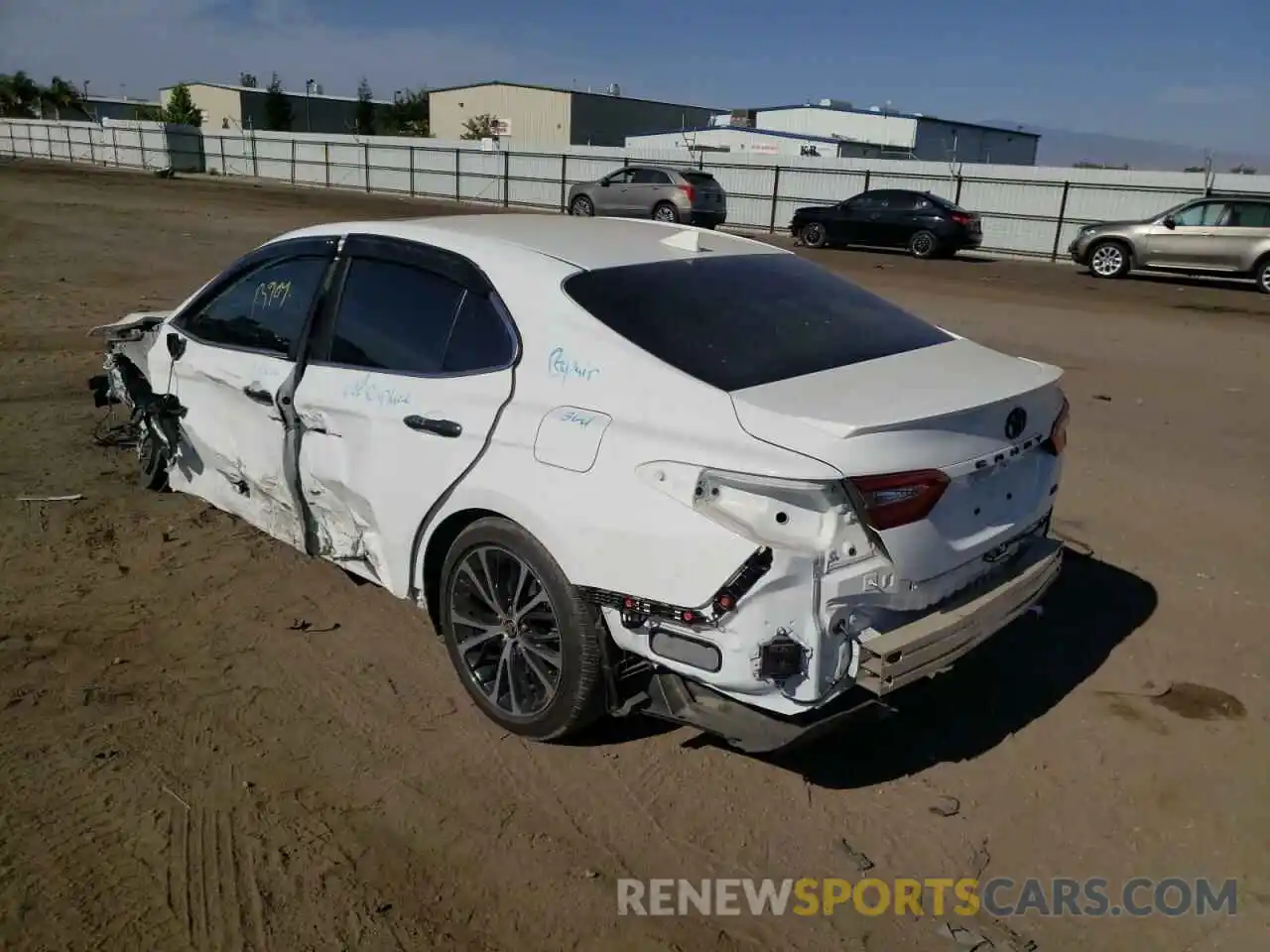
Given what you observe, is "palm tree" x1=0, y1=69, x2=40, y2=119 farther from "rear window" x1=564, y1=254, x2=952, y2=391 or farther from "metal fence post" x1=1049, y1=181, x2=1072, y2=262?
"rear window" x1=564, y1=254, x2=952, y2=391

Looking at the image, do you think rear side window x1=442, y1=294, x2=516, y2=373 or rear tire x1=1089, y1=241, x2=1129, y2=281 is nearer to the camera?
rear side window x1=442, y1=294, x2=516, y2=373

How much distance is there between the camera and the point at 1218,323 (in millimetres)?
14219

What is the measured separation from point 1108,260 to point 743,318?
19321 mm

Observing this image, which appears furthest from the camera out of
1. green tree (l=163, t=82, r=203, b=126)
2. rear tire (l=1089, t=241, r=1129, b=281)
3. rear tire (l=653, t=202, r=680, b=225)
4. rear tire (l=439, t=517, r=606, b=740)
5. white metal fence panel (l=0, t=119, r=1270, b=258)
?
green tree (l=163, t=82, r=203, b=126)

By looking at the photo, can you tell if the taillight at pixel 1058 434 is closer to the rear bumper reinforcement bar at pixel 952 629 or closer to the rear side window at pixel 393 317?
the rear bumper reinforcement bar at pixel 952 629

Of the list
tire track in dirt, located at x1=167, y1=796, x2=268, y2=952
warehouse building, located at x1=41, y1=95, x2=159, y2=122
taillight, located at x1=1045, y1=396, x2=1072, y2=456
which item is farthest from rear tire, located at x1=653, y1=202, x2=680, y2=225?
warehouse building, located at x1=41, y1=95, x2=159, y2=122

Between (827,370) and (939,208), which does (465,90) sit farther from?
(827,370)

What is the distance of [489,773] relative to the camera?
3.35m

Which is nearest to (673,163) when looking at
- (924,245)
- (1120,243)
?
(924,245)

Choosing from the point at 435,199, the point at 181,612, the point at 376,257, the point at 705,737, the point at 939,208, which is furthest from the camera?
the point at 435,199

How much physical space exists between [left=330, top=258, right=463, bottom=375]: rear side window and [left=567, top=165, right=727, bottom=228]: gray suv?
68.5ft

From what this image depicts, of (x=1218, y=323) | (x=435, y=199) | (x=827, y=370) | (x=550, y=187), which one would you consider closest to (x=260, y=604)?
Result: (x=827, y=370)

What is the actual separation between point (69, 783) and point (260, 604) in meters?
1.33

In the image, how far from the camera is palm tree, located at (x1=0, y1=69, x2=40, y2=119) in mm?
86375
